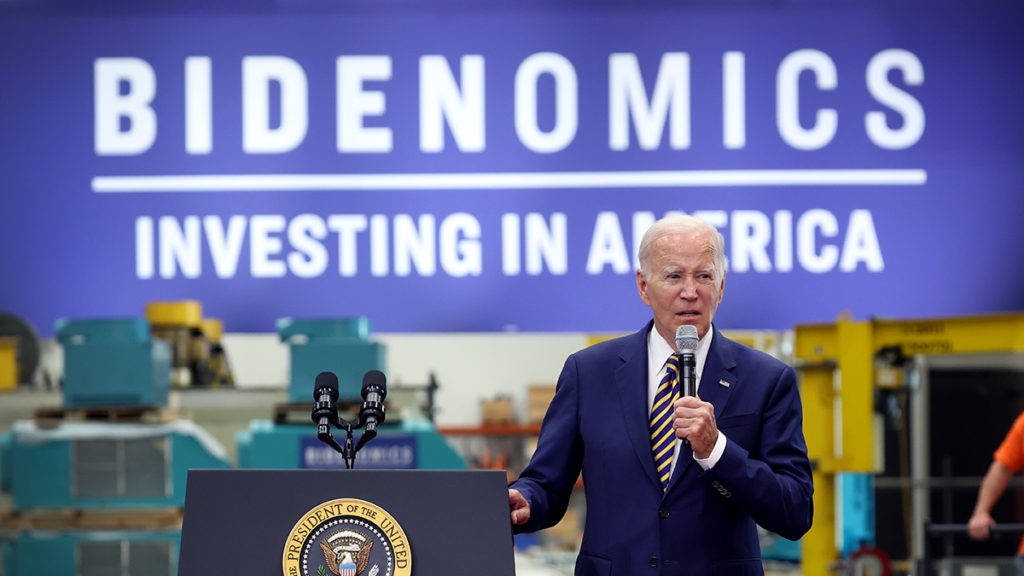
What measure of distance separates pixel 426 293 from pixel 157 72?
312 centimetres

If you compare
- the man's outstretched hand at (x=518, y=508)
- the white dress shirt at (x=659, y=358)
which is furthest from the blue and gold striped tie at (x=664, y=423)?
the man's outstretched hand at (x=518, y=508)

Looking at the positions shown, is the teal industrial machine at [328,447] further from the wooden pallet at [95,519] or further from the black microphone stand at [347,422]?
the black microphone stand at [347,422]

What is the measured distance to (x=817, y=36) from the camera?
9.18 m

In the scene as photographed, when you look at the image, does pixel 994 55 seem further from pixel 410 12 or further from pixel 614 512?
pixel 614 512

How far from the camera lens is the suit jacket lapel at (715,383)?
2.14 metres

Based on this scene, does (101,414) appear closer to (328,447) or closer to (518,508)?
(328,447)

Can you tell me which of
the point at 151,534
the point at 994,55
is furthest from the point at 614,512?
the point at 994,55

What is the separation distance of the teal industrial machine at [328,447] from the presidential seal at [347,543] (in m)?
4.83

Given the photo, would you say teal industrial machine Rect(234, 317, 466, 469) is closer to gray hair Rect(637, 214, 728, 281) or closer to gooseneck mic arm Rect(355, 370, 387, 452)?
gooseneck mic arm Rect(355, 370, 387, 452)

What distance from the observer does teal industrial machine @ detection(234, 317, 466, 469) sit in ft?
22.6

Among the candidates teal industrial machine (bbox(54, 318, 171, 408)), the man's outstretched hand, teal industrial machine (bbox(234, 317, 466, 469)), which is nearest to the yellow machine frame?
teal industrial machine (bbox(234, 317, 466, 469))

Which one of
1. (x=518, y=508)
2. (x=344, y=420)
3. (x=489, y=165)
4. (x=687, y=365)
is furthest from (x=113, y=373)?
(x=687, y=365)

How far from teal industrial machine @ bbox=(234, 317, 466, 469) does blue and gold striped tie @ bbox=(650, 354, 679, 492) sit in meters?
4.69

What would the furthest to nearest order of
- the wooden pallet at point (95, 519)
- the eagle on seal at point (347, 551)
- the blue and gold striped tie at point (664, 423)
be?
the wooden pallet at point (95, 519) < the blue and gold striped tie at point (664, 423) < the eagle on seal at point (347, 551)
